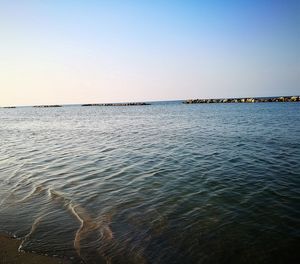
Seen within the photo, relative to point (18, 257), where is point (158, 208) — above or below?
below

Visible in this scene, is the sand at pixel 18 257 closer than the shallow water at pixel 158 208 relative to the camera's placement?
Yes

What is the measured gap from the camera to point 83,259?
17.0 ft

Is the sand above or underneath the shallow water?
above

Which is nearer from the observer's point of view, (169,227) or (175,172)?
(169,227)

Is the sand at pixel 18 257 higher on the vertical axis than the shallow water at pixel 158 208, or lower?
higher

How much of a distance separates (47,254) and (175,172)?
755 cm

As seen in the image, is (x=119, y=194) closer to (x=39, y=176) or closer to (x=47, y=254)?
(x=47, y=254)

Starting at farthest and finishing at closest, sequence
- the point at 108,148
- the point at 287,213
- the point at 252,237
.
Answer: the point at 108,148, the point at 287,213, the point at 252,237

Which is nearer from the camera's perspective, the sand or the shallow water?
the sand

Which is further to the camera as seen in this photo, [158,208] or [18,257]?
[158,208]

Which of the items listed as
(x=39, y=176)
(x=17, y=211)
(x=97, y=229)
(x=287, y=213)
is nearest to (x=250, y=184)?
(x=287, y=213)

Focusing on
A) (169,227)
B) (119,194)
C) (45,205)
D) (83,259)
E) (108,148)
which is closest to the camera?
(83,259)

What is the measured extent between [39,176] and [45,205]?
162 inches

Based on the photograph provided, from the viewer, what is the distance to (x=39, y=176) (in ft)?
39.2
